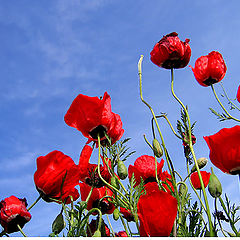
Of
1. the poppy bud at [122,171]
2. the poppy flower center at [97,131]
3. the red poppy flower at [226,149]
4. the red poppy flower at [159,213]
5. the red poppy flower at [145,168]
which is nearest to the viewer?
the red poppy flower at [159,213]

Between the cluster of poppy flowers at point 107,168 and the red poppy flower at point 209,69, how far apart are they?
11.0 inches

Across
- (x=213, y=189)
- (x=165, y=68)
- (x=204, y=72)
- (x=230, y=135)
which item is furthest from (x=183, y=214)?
(x=204, y=72)

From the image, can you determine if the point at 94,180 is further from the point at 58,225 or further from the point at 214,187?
the point at 214,187

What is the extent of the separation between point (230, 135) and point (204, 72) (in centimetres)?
83

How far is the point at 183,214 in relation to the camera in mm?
746

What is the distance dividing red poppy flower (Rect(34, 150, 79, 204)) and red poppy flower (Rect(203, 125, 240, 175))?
369 millimetres

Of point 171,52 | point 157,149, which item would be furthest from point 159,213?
point 171,52

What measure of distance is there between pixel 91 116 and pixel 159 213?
1.32ft

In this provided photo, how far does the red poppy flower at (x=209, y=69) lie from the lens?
1.49 meters

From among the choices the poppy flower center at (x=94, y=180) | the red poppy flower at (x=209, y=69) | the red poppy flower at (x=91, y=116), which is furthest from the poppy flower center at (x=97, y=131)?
the red poppy flower at (x=209, y=69)

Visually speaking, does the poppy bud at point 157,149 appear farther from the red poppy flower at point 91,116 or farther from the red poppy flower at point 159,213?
the red poppy flower at point 159,213

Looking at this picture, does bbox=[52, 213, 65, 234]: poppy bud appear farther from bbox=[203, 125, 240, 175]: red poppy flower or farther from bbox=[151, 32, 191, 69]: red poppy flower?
bbox=[151, 32, 191, 69]: red poppy flower

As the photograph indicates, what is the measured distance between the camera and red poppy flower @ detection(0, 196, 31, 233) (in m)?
0.92

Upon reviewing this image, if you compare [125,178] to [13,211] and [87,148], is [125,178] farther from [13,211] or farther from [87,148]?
[13,211]
